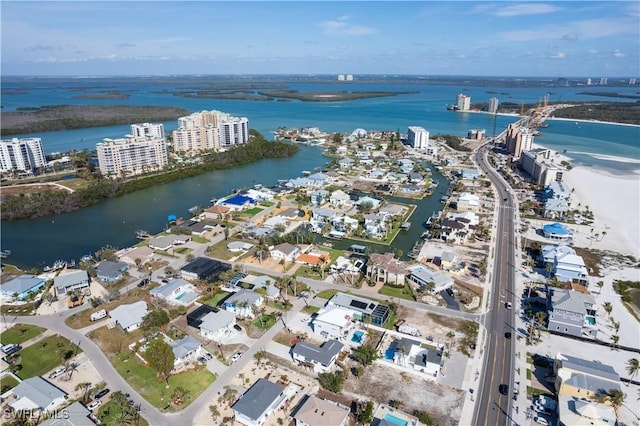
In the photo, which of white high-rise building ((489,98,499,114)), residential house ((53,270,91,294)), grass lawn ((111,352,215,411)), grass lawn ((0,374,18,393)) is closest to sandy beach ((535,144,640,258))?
grass lawn ((111,352,215,411))

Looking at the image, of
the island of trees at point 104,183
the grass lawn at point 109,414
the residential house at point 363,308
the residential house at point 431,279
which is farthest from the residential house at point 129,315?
the island of trees at point 104,183

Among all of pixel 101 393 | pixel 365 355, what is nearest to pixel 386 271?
pixel 365 355

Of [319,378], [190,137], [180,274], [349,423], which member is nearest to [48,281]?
[180,274]

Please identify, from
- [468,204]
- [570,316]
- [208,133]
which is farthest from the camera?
[208,133]

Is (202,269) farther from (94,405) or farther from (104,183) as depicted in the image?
(104,183)

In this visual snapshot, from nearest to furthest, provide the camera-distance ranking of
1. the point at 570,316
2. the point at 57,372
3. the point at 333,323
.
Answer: the point at 57,372 → the point at 333,323 → the point at 570,316
